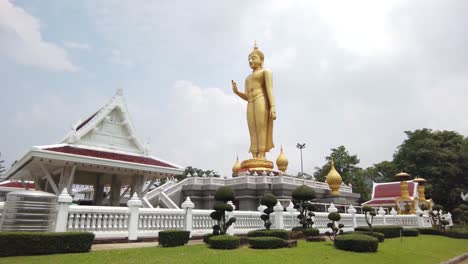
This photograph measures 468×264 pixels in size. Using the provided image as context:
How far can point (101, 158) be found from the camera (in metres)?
17.0

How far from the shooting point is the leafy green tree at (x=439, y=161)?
1908 inches

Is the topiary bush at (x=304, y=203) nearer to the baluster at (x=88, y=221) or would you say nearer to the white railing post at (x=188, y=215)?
the white railing post at (x=188, y=215)

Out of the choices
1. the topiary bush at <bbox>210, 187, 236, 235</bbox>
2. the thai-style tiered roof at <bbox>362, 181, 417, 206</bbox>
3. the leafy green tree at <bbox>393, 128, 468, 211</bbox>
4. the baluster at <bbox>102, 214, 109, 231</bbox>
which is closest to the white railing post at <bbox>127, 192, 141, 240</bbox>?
the baluster at <bbox>102, 214, 109, 231</bbox>

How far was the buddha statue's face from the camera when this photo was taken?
119 feet

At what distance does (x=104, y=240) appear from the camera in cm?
1263

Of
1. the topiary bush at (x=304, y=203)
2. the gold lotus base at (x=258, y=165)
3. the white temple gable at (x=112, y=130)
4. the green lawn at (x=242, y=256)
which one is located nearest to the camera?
the green lawn at (x=242, y=256)

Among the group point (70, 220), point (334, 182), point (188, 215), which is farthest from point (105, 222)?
point (334, 182)

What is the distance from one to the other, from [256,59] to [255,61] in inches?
9.8

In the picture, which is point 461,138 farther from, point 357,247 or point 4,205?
point 4,205

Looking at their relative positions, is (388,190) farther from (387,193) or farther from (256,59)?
(256,59)

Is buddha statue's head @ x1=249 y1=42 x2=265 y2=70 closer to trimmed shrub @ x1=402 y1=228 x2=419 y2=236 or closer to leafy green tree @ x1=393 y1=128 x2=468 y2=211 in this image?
trimmed shrub @ x1=402 y1=228 x2=419 y2=236

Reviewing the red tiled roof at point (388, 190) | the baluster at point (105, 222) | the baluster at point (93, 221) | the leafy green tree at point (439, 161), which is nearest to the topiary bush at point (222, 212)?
the baluster at point (105, 222)

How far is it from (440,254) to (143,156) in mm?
15791

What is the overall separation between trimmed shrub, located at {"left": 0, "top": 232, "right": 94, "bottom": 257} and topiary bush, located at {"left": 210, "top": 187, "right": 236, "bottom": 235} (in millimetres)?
5037
